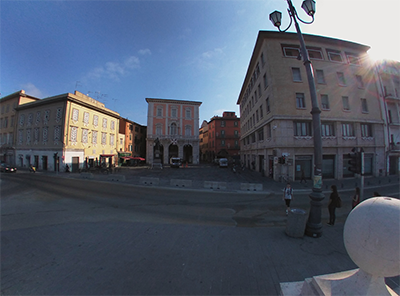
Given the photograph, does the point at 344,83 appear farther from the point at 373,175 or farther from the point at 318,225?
the point at 318,225

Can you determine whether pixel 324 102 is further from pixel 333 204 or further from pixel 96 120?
pixel 96 120

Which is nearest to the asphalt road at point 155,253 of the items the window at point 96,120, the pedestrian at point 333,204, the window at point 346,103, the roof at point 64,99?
the pedestrian at point 333,204

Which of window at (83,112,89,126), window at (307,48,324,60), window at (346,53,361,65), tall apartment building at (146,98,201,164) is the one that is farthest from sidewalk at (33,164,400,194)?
tall apartment building at (146,98,201,164)

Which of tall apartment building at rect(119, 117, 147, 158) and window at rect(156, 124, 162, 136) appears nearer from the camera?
tall apartment building at rect(119, 117, 147, 158)

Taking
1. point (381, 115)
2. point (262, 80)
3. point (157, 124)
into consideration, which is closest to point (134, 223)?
point (262, 80)

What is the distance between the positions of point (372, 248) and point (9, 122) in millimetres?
54102

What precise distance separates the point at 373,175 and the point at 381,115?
8.00 m

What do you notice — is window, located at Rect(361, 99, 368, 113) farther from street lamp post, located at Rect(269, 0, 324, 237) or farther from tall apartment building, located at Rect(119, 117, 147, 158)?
tall apartment building, located at Rect(119, 117, 147, 158)

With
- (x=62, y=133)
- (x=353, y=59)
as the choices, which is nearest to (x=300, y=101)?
(x=353, y=59)

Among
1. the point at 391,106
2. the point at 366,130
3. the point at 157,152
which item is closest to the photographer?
the point at 366,130

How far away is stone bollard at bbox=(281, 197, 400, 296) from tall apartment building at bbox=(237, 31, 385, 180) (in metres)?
17.0

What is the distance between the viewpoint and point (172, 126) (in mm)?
44500

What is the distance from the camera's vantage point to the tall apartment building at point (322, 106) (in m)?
17.9

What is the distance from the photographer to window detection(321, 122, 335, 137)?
18.6 meters
